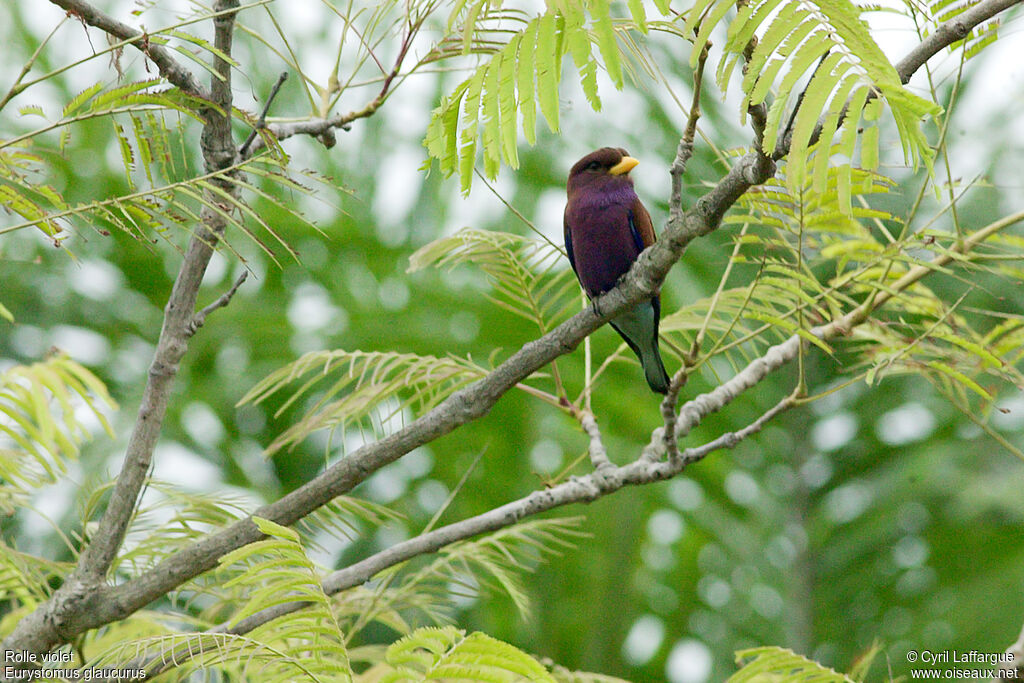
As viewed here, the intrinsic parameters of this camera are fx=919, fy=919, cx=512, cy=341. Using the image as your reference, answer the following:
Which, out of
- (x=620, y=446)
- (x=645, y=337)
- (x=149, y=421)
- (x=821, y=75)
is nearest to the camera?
(x=821, y=75)

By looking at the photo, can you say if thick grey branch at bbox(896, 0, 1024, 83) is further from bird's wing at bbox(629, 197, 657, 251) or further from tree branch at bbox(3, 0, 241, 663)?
bird's wing at bbox(629, 197, 657, 251)

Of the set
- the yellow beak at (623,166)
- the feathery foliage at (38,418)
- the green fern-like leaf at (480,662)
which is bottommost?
the green fern-like leaf at (480,662)

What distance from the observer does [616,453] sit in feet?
14.8

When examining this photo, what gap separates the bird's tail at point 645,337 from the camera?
3.14m

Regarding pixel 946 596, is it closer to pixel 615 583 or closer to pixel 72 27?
pixel 615 583

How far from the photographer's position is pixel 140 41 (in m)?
1.58

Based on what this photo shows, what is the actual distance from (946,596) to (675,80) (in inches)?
115

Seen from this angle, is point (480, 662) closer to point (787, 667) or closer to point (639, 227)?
point (787, 667)

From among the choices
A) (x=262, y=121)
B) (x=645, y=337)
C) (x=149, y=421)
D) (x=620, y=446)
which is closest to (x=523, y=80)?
(x=262, y=121)

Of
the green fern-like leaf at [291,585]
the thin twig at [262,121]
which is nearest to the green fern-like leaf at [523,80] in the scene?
the thin twig at [262,121]

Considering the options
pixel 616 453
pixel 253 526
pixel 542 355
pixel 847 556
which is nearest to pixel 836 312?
pixel 542 355

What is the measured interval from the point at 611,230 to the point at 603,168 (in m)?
0.26

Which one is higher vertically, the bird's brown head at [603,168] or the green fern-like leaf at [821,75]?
the bird's brown head at [603,168]

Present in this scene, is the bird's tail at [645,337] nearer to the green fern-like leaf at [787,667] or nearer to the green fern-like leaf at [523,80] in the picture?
the green fern-like leaf at [787,667]
